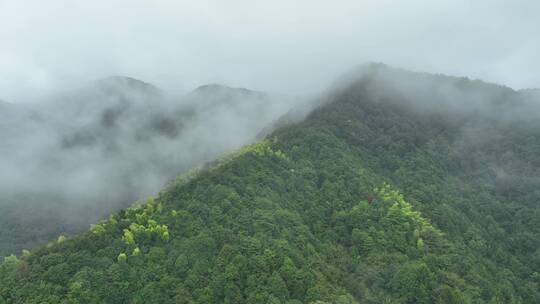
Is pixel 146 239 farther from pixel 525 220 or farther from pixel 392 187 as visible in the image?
pixel 525 220

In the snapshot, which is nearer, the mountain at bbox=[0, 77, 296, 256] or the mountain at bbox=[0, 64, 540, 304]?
the mountain at bbox=[0, 64, 540, 304]

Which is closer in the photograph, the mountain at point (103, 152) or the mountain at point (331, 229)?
the mountain at point (331, 229)

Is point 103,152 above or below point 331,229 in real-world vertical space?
below

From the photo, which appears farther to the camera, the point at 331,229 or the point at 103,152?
the point at 103,152
